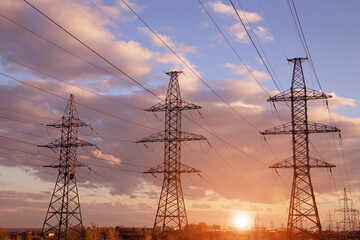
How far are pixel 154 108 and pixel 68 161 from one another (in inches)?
531

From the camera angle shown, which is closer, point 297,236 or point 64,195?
point 297,236

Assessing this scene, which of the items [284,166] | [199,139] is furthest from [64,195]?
[284,166]

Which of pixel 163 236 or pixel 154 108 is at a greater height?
pixel 154 108

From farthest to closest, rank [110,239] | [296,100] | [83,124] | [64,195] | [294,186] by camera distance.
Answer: [110,239]
[83,124]
[64,195]
[296,100]
[294,186]

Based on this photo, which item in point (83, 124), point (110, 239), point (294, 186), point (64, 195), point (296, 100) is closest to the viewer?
point (294, 186)

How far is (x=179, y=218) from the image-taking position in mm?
50500

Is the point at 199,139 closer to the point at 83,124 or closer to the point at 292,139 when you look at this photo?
the point at 292,139

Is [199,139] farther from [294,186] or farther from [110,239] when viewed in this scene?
[110,239]

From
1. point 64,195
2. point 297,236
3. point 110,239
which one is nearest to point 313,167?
point 297,236

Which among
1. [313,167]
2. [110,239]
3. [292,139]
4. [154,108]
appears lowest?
[110,239]

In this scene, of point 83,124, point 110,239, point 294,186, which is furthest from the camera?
point 110,239

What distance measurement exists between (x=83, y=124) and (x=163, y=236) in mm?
19046

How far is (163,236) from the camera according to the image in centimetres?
5066

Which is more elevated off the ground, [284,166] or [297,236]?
[284,166]
